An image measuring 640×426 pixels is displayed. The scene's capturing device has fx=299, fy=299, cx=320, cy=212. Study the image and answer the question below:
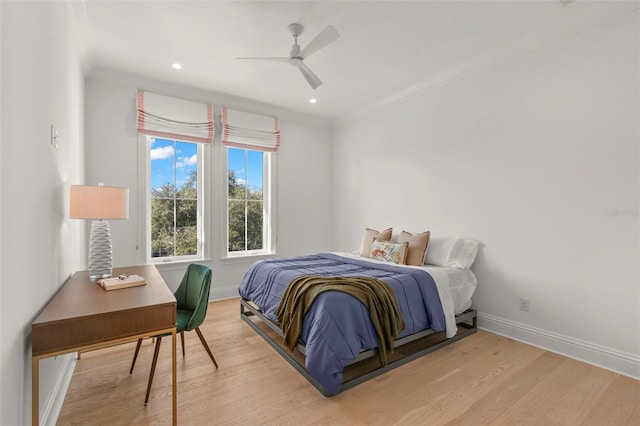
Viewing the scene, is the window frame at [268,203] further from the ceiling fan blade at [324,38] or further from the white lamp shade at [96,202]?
the white lamp shade at [96,202]

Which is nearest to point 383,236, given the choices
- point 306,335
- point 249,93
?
point 306,335

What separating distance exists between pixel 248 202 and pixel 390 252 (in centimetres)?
231

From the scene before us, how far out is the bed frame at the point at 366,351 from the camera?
2.20 meters

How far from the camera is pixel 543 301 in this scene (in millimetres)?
2811

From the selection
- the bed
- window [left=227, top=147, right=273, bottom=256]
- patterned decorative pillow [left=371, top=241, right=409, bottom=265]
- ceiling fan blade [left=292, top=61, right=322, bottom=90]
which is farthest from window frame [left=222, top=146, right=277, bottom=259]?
ceiling fan blade [left=292, top=61, right=322, bottom=90]

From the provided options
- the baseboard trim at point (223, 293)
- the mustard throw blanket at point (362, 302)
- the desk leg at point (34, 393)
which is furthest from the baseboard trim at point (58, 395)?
the baseboard trim at point (223, 293)

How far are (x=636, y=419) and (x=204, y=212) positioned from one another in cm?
440

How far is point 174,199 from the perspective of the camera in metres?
4.00

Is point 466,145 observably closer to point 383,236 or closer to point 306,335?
point 383,236

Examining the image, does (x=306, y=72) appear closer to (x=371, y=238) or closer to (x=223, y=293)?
(x=371, y=238)

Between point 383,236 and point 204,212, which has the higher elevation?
point 204,212

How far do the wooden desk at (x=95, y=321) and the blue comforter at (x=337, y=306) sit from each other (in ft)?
3.05

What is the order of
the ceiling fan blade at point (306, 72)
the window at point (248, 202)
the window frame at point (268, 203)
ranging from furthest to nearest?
1. the window frame at point (268, 203)
2. the window at point (248, 202)
3. the ceiling fan blade at point (306, 72)

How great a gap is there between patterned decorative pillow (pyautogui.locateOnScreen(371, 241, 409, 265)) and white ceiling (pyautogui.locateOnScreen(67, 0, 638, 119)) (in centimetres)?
204
